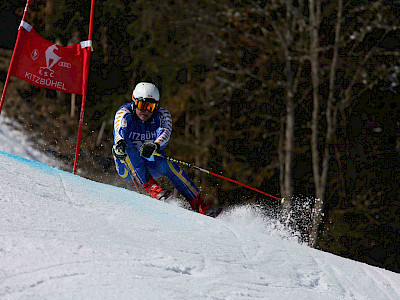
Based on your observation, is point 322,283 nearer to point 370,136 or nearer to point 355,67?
point 355,67

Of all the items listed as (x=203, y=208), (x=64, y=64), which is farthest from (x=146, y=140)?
(x=64, y=64)

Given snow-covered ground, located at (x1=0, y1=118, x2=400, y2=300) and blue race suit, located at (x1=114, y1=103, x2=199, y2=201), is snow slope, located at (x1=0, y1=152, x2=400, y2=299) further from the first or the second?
blue race suit, located at (x1=114, y1=103, x2=199, y2=201)

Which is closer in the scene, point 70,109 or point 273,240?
point 273,240

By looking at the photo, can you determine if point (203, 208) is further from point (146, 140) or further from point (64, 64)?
point (64, 64)

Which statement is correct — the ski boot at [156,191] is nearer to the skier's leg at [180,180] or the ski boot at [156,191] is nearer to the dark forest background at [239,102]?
the skier's leg at [180,180]

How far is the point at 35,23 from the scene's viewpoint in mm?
14430

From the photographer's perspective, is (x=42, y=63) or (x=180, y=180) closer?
(x=180, y=180)

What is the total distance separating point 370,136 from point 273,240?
10746 mm

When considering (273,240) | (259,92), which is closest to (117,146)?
(273,240)

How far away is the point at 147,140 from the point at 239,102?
9.03 m

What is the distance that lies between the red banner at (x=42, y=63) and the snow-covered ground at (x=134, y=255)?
1.80 meters

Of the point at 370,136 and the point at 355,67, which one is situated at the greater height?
the point at 355,67

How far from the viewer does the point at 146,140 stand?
5699mm

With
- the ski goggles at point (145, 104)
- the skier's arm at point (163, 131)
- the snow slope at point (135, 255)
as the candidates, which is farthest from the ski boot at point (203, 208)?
the snow slope at point (135, 255)
